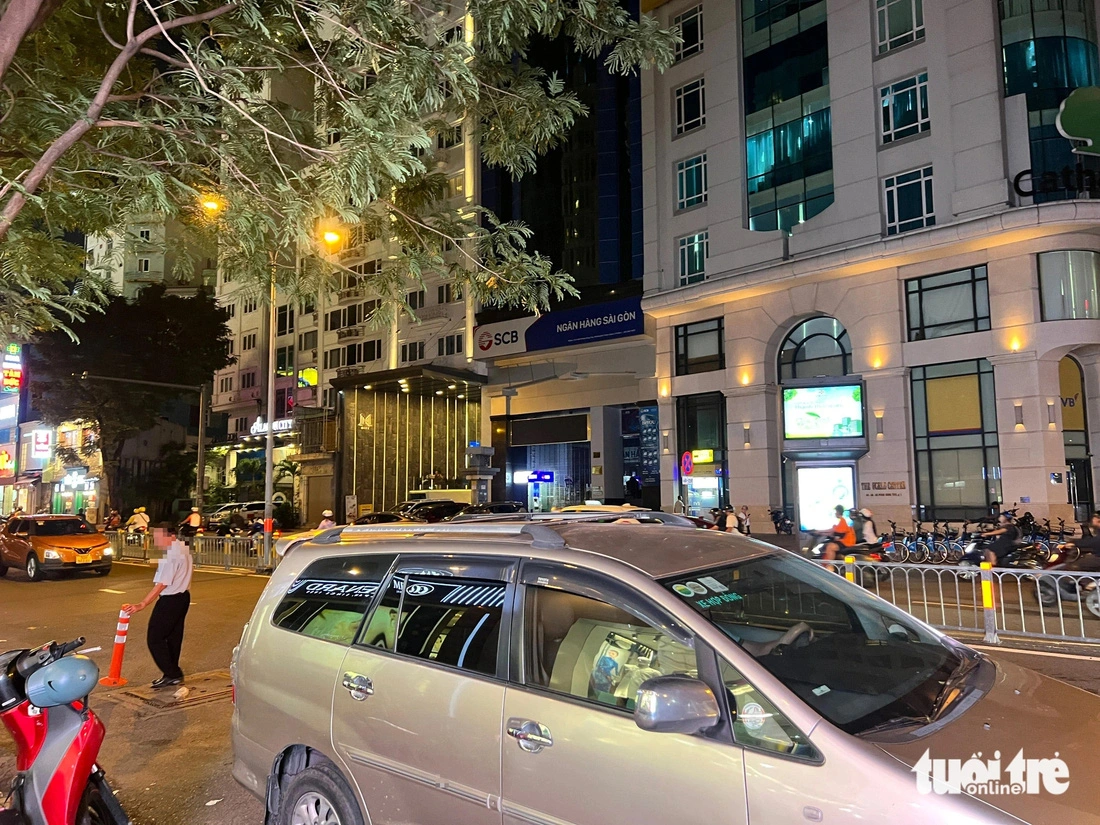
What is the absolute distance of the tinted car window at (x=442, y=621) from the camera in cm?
319

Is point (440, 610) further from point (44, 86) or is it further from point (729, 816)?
point (44, 86)

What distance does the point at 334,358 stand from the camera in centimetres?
4881

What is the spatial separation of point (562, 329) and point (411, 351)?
13268 millimetres

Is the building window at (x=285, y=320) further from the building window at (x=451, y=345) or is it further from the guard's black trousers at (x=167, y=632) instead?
the guard's black trousers at (x=167, y=632)

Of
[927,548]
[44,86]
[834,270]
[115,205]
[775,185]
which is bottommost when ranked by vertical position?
[927,548]

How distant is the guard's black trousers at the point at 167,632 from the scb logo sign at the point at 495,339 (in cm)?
2877

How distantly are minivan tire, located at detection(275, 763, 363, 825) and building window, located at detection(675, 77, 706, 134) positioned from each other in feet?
99.8

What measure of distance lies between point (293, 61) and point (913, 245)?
20.5 meters

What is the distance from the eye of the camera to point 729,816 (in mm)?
2338

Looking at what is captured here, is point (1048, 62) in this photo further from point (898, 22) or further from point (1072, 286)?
point (1072, 286)

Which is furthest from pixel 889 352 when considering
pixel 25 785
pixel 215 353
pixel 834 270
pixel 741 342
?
pixel 215 353

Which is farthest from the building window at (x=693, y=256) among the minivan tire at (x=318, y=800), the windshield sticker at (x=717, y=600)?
the minivan tire at (x=318, y=800)

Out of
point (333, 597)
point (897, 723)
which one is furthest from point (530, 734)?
point (333, 597)

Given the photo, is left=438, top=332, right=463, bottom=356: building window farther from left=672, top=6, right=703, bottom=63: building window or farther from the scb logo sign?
left=672, top=6, right=703, bottom=63: building window
